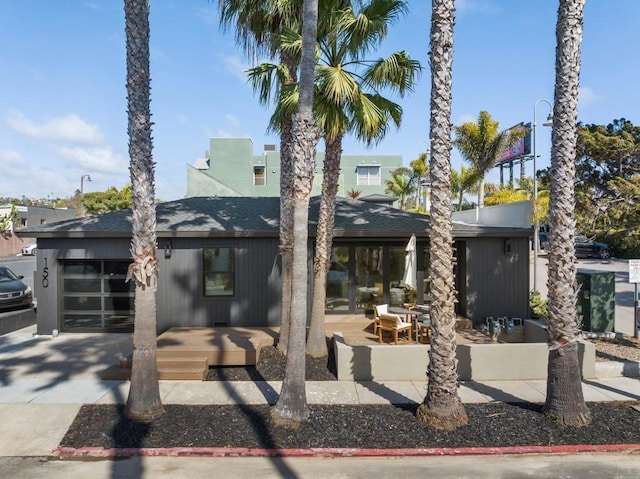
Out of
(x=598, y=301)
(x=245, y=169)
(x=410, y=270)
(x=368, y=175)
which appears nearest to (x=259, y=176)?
(x=245, y=169)

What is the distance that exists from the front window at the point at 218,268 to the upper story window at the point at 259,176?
21.8m

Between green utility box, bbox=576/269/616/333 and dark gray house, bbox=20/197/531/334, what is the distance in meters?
1.49

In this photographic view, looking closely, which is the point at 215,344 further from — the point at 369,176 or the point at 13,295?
the point at 369,176

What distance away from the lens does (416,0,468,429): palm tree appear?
229 inches

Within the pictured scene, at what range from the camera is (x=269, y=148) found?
127ft

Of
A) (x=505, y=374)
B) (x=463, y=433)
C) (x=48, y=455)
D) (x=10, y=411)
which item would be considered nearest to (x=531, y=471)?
(x=463, y=433)

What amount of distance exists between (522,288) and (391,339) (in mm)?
4447

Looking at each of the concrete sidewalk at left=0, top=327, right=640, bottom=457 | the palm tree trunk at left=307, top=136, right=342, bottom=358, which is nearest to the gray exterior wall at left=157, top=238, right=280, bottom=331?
the palm tree trunk at left=307, top=136, right=342, bottom=358

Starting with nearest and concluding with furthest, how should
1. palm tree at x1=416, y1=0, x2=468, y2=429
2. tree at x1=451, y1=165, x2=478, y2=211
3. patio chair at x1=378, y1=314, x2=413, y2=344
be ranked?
palm tree at x1=416, y1=0, x2=468, y2=429, patio chair at x1=378, y1=314, x2=413, y2=344, tree at x1=451, y1=165, x2=478, y2=211

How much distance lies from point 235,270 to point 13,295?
7.90 metres

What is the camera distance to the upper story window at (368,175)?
38.6 meters

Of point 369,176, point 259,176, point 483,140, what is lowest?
point 259,176

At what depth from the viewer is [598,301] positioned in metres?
9.98

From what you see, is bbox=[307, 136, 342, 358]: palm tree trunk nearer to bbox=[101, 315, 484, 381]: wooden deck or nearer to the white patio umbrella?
bbox=[101, 315, 484, 381]: wooden deck
